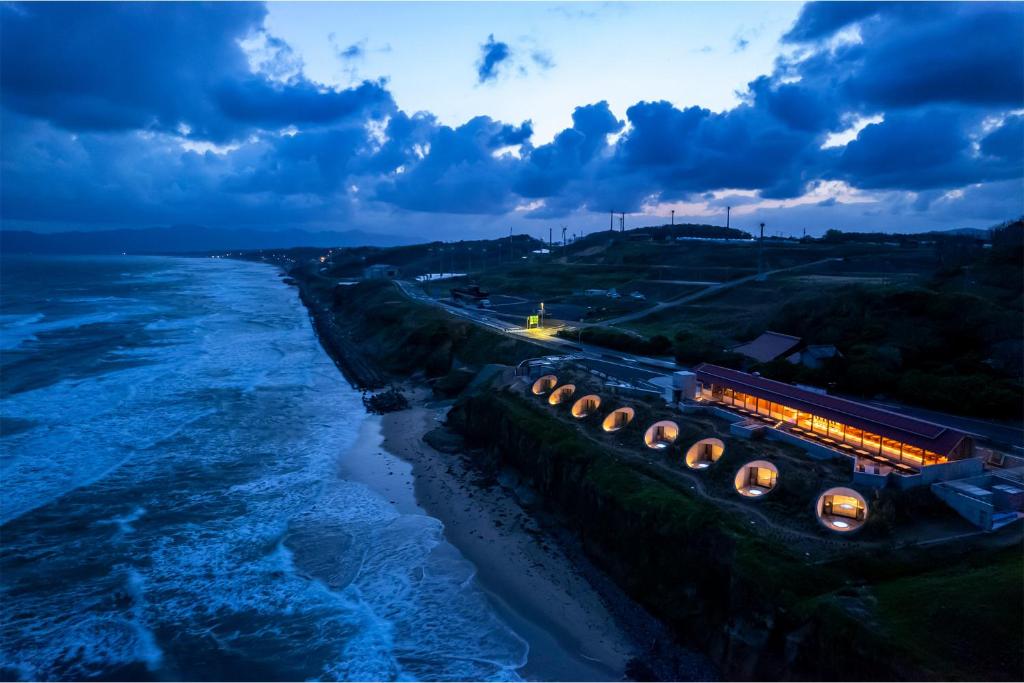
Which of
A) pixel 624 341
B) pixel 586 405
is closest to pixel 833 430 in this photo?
pixel 586 405

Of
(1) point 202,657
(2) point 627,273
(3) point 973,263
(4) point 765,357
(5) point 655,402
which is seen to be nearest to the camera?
(1) point 202,657

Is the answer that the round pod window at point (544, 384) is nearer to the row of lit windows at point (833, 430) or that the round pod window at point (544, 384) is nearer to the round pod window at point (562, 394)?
the round pod window at point (562, 394)

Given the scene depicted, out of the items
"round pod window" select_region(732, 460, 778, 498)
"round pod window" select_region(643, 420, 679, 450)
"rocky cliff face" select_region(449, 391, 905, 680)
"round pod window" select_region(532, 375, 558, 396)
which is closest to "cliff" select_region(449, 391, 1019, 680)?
"rocky cliff face" select_region(449, 391, 905, 680)

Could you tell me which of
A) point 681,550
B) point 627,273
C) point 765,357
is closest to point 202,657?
point 681,550

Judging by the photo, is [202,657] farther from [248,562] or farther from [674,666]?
[674,666]

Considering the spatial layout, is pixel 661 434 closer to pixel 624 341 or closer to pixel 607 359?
pixel 607 359

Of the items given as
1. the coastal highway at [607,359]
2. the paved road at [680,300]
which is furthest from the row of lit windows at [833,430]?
the paved road at [680,300]

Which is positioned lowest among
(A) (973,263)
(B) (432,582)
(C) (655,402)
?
(B) (432,582)

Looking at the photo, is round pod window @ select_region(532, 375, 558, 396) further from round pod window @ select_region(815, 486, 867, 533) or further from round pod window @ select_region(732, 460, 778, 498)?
round pod window @ select_region(815, 486, 867, 533)
